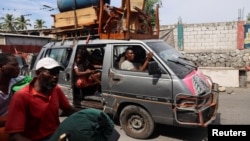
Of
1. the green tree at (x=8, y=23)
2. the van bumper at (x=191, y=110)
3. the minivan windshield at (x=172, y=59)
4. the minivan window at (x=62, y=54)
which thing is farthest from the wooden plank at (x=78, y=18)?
the green tree at (x=8, y=23)

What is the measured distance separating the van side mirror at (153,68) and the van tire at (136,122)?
75 centimetres

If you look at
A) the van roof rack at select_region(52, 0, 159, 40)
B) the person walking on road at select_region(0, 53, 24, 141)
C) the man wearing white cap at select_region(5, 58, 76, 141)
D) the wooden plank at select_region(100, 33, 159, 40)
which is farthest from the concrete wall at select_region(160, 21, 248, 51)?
the man wearing white cap at select_region(5, 58, 76, 141)

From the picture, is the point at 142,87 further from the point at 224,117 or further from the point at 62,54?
the point at 224,117

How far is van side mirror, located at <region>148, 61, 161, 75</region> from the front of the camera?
4.74 meters

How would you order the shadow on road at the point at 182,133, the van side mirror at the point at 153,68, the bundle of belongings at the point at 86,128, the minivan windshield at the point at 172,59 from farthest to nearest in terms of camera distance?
the shadow on road at the point at 182,133 < the minivan windshield at the point at 172,59 < the van side mirror at the point at 153,68 < the bundle of belongings at the point at 86,128

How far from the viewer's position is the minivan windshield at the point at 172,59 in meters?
4.87

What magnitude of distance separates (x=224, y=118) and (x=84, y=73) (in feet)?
11.5

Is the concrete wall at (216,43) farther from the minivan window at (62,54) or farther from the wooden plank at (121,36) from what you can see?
the minivan window at (62,54)

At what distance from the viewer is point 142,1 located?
6.64m

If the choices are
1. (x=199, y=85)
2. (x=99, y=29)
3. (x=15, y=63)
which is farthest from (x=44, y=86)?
(x=99, y=29)

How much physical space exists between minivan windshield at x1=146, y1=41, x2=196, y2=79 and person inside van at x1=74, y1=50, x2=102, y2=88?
1596 mm

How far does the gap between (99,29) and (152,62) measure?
1.73 m

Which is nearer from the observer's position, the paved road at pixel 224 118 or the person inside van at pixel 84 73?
the paved road at pixel 224 118

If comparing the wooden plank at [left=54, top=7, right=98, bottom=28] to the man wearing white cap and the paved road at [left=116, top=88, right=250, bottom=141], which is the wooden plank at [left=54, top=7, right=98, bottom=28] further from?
the man wearing white cap
